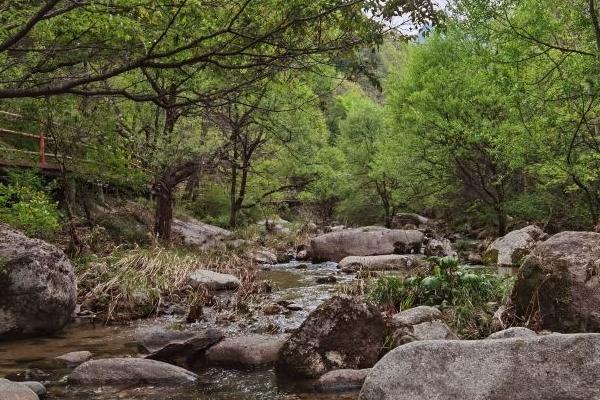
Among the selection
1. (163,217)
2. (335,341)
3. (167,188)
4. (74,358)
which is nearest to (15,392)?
(74,358)

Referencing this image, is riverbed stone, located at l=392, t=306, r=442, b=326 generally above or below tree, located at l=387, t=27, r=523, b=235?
below

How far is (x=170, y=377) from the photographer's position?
255 inches

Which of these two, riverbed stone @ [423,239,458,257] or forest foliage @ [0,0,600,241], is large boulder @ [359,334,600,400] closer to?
forest foliage @ [0,0,600,241]

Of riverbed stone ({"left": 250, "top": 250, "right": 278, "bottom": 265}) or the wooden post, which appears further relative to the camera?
riverbed stone ({"left": 250, "top": 250, "right": 278, "bottom": 265})

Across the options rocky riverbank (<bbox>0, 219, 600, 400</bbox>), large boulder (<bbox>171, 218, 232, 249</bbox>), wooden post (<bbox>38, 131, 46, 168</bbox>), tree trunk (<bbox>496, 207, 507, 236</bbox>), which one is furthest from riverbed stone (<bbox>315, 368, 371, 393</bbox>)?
tree trunk (<bbox>496, 207, 507, 236</bbox>)

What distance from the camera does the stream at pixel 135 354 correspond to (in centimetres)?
599

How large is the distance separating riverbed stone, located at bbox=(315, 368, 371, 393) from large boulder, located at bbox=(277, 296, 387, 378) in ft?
0.92

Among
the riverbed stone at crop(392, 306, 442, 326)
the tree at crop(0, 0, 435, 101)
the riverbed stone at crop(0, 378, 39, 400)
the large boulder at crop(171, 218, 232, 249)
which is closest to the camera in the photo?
the tree at crop(0, 0, 435, 101)

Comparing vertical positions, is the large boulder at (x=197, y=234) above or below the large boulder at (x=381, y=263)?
above

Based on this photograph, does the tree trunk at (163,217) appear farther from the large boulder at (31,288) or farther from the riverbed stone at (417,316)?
the riverbed stone at (417,316)

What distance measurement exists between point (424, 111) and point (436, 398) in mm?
20330

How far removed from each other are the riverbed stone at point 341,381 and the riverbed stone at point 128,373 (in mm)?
1538

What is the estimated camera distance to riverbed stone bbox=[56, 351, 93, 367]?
23.4ft

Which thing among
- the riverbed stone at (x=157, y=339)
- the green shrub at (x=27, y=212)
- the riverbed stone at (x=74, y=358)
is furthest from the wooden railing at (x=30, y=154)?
the riverbed stone at (x=74, y=358)
